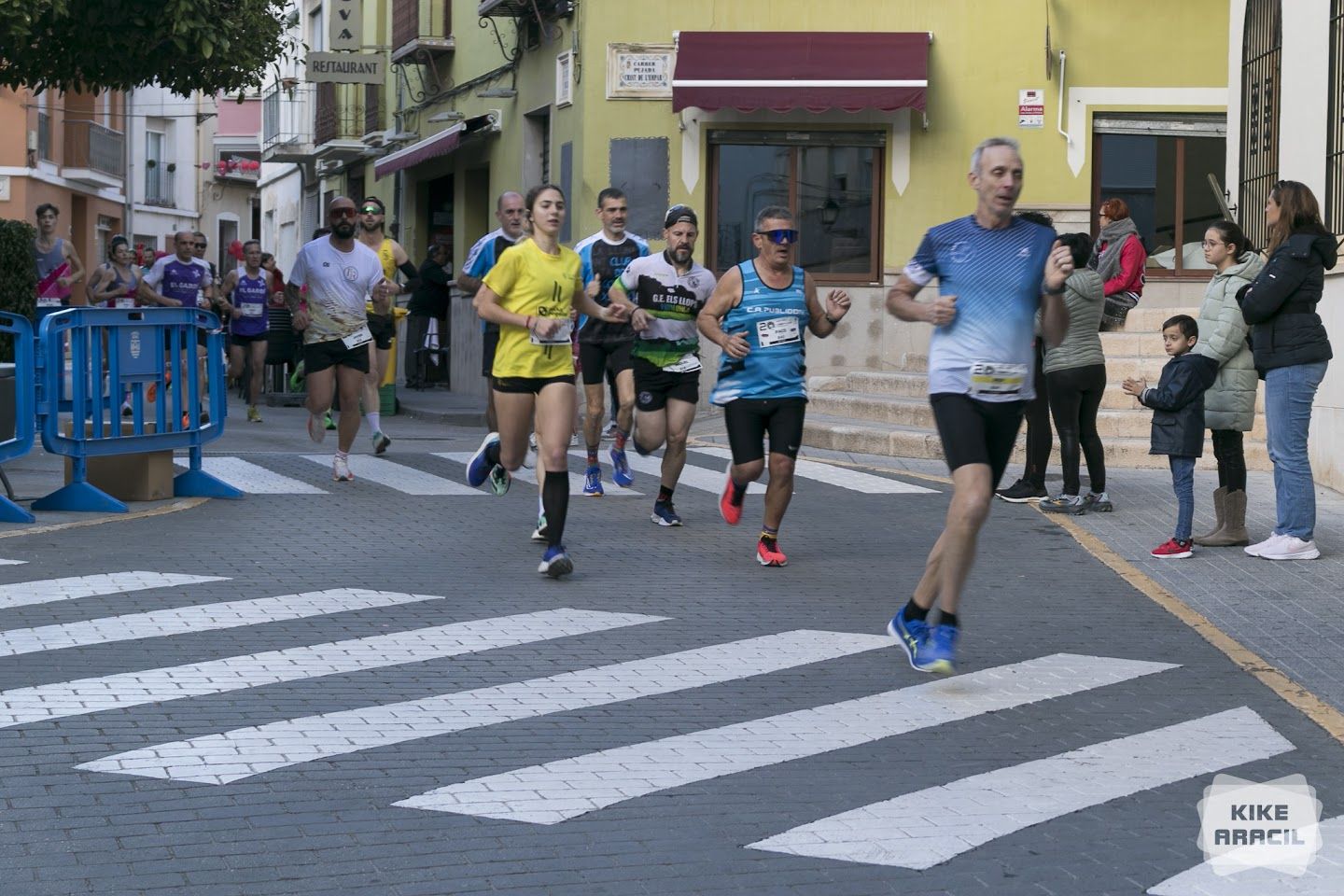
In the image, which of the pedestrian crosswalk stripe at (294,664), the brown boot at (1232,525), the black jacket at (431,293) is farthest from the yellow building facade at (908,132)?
the pedestrian crosswalk stripe at (294,664)

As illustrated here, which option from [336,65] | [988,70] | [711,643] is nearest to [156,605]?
[711,643]

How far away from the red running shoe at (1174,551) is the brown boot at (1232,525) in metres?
0.38

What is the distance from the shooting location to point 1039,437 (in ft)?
42.0

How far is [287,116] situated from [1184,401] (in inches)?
1251

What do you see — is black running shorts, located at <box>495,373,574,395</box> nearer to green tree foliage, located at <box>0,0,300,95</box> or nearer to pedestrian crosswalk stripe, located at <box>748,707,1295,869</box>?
pedestrian crosswalk stripe, located at <box>748,707,1295,869</box>

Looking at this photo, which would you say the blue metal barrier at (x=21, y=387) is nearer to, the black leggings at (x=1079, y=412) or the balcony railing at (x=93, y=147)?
the black leggings at (x=1079, y=412)

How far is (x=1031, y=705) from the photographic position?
671cm

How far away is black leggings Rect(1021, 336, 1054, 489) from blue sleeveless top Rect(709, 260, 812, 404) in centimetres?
312

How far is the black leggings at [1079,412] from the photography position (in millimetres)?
12102

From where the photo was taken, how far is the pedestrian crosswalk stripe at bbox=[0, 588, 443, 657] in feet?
25.0

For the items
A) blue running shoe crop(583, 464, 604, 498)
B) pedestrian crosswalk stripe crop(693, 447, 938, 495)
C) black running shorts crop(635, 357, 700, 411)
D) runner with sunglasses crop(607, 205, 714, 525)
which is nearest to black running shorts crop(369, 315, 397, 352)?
blue running shoe crop(583, 464, 604, 498)

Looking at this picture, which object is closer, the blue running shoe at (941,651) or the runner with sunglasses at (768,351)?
the blue running shoe at (941,651)

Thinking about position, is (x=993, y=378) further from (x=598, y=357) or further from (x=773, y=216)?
(x=598, y=357)

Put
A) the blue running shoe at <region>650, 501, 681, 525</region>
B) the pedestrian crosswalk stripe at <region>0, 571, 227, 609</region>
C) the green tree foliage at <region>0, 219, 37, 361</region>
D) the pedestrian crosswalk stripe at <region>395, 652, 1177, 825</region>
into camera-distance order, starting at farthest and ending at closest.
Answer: the green tree foliage at <region>0, 219, 37, 361</region> → the blue running shoe at <region>650, 501, 681, 525</region> → the pedestrian crosswalk stripe at <region>0, 571, 227, 609</region> → the pedestrian crosswalk stripe at <region>395, 652, 1177, 825</region>
